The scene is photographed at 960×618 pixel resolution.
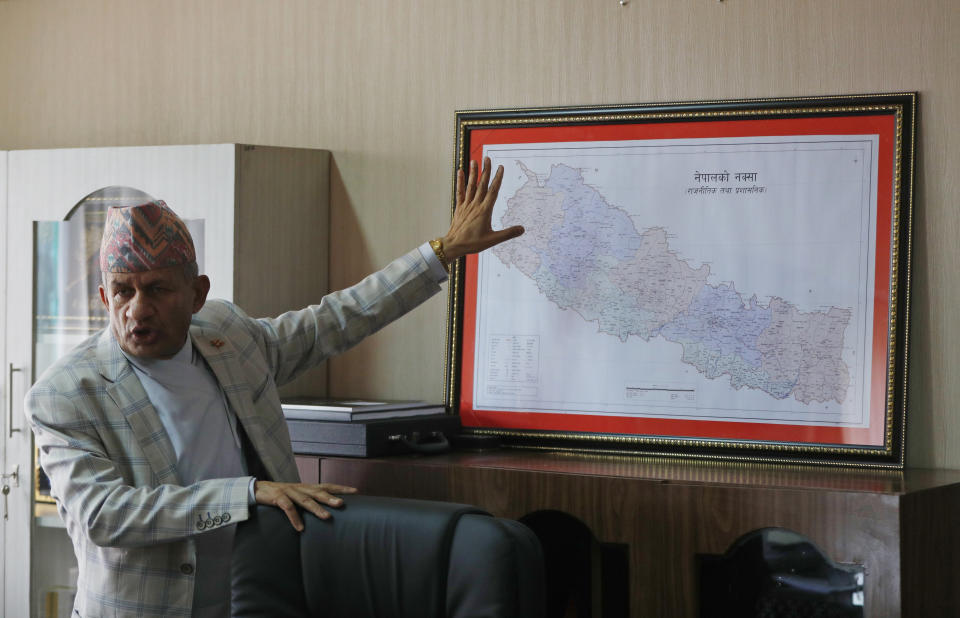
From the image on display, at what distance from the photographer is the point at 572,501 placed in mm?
2178

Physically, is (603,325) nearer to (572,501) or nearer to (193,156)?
(572,501)

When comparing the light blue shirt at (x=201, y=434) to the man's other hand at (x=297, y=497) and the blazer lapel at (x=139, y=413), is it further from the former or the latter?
the man's other hand at (x=297, y=497)

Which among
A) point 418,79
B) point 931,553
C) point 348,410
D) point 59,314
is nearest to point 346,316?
point 348,410

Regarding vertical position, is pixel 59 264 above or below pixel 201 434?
above

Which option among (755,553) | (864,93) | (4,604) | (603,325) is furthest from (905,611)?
(4,604)

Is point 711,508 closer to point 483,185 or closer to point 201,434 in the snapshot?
point 483,185

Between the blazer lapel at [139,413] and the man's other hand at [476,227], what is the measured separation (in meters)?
0.71

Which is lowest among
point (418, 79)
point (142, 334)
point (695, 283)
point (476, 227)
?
point (142, 334)

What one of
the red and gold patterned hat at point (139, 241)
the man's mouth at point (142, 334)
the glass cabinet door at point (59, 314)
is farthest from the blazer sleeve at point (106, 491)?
the glass cabinet door at point (59, 314)

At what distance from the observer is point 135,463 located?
185 cm

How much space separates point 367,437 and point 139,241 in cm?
74

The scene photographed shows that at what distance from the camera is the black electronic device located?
93.8 inches

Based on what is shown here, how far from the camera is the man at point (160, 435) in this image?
172cm

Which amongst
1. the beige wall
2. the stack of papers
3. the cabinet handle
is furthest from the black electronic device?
the cabinet handle
